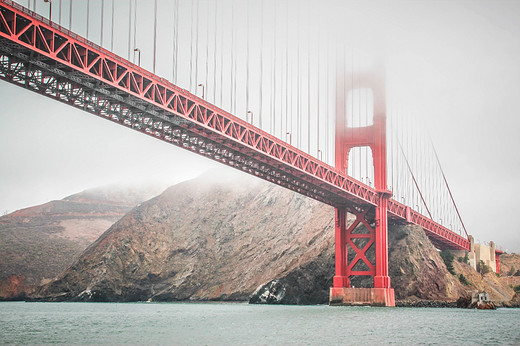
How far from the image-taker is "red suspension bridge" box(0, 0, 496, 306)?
29.0 metres

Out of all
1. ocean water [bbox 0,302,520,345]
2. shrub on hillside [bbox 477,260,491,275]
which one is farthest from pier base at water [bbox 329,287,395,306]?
shrub on hillside [bbox 477,260,491,275]

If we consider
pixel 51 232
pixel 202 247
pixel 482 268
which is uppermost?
pixel 51 232

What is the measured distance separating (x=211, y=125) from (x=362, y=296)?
3027 cm

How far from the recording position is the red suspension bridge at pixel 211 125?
2900 centimetres

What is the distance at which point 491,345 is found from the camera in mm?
28984

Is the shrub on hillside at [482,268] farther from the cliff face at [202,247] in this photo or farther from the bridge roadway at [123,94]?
the bridge roadway at [123,94]

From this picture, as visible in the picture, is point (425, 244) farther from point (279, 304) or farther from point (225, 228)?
point (225, 228)

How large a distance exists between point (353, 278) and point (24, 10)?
50247 millimetres

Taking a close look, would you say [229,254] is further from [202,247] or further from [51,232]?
[51,232]

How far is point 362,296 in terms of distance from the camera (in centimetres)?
6462

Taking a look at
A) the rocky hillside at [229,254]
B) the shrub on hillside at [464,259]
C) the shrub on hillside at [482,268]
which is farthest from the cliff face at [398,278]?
the shrub on hillside at [482,268]

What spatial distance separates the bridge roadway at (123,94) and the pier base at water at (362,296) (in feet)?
45.9

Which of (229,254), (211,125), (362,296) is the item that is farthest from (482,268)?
(211,125)

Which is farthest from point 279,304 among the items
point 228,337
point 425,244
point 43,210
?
point 43,210
